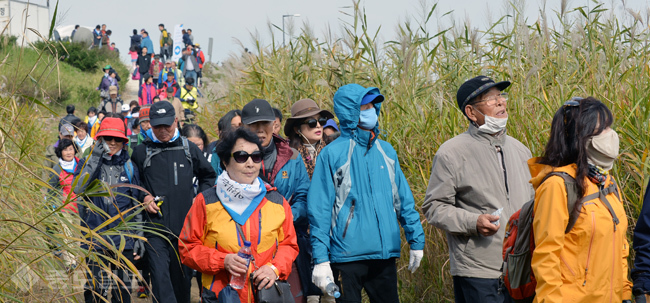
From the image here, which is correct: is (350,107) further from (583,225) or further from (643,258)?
(643,258)

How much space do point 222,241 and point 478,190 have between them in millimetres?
1616

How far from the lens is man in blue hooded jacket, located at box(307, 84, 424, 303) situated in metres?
4.63

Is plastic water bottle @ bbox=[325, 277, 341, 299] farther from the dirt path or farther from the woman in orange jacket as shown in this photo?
the dirt path

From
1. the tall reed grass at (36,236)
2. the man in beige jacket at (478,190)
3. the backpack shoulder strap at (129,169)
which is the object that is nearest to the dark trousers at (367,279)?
the man in beige jacket at (478,190)

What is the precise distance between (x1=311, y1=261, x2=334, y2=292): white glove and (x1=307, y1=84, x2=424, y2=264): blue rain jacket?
4 centimetres

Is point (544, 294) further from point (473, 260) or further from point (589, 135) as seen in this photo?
point (473, 260)

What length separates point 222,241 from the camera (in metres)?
4.45

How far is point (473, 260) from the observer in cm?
432

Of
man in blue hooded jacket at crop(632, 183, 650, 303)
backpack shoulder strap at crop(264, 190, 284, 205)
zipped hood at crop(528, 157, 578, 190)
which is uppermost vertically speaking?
zipped hood at crop(528, 157, 578, 190)

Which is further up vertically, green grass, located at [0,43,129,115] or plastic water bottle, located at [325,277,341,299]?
green grass, located at [0,43,129,115]

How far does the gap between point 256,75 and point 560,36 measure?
450cm

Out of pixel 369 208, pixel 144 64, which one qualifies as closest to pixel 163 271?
pixel 369 208

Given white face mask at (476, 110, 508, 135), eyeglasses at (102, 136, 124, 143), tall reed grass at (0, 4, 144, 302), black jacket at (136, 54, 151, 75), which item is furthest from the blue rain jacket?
black jacket at (136, 54, 151, 75)

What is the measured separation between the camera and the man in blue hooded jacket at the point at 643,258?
3301 mm
